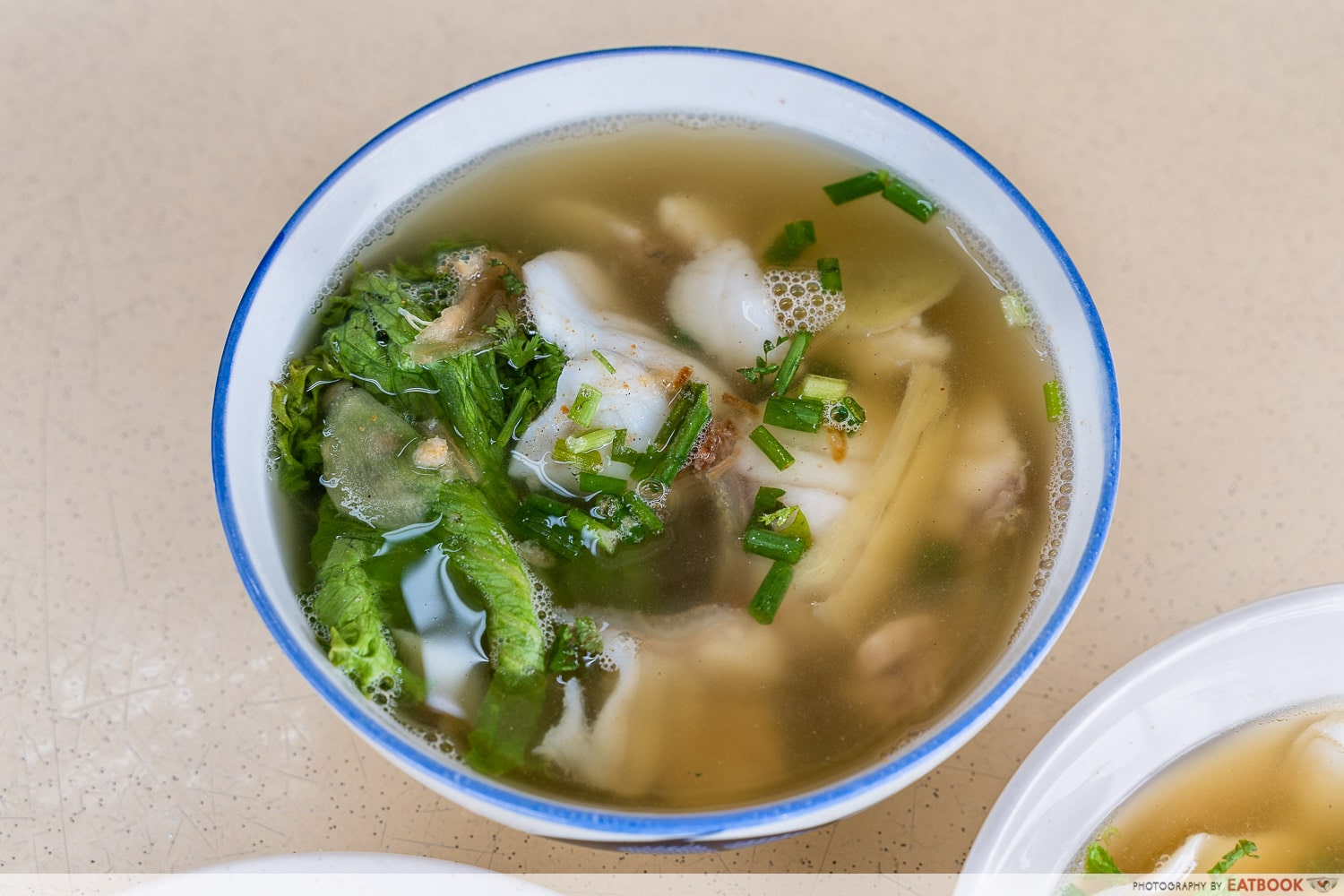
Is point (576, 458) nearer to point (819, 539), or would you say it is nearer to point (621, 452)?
point (621, 452)

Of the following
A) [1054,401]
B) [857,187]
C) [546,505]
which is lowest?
[546,505]

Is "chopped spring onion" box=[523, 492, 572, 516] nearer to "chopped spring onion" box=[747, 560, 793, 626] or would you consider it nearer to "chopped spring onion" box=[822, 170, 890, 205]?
"chopped spring onion" box=[747, 560, 793, 626]

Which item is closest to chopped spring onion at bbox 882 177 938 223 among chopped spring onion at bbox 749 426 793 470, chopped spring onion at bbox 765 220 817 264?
chopped spring onion at bbox 765 220 817 264

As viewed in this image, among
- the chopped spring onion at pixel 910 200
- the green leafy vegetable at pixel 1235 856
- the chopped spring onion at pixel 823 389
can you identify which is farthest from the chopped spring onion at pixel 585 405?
the green leafy vegetable at pixel 1235 856

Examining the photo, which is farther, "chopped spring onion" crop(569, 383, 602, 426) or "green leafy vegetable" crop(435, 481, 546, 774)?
"chopped spring onion" crop(569, 383, 602, 426)

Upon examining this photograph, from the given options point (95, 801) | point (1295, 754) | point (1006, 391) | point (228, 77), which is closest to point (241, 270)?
point (228, 77)

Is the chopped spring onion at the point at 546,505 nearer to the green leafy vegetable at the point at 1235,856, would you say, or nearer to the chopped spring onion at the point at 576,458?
the chopped spring onion at the point at 576,458

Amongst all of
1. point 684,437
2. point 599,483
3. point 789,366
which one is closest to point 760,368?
point 789,366

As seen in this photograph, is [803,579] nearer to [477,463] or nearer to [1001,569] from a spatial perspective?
[1001,569]
